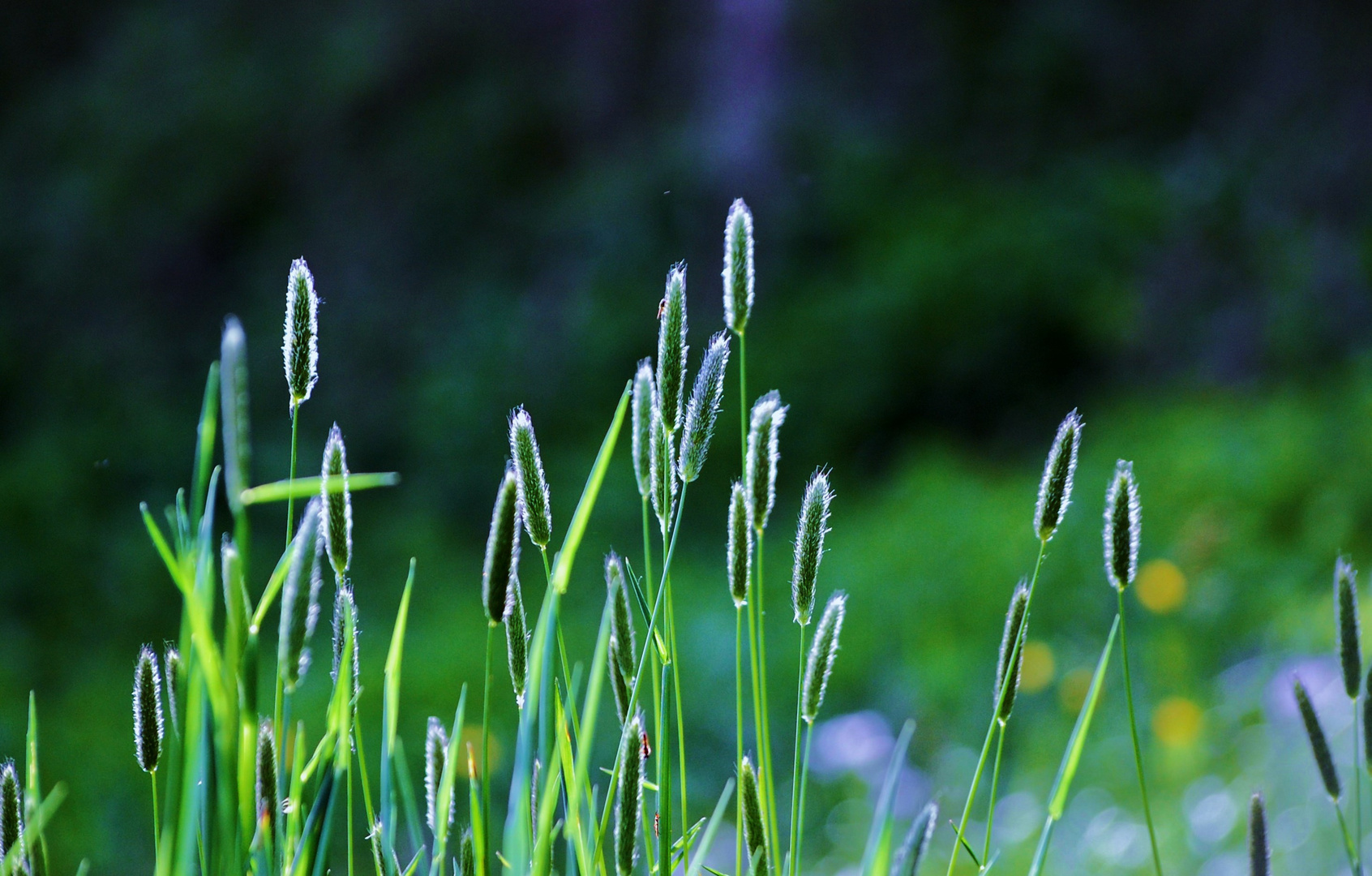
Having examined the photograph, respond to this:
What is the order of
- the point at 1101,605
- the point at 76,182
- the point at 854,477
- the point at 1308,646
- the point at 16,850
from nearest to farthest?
the point at 16,850, the point at 1308,646, the point at 1101,605, the point at 854,477, the point at 76,182

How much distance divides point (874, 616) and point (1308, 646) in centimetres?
88

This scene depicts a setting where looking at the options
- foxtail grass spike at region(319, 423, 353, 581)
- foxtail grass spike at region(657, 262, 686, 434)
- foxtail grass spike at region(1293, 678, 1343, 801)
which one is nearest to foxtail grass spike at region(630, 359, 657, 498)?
foxtail grass spike at region(657, 262, 686, 434)

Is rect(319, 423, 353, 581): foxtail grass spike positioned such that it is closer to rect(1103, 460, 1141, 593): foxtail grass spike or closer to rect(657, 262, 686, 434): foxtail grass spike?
rect(657, 262, 686, 434): foxtail grass spike

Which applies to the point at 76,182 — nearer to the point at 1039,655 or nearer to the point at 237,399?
the point at 1039,655

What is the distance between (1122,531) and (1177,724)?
125 cm

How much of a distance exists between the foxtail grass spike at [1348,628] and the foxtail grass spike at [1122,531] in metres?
0.09

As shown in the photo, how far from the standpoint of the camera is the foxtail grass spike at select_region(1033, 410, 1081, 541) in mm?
448

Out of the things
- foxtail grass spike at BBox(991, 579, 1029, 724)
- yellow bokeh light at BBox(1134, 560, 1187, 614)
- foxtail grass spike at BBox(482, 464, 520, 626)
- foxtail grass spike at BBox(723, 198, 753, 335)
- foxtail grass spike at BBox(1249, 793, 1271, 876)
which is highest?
yellow bokeh light at BBox(1134, 560, 1187, 614)

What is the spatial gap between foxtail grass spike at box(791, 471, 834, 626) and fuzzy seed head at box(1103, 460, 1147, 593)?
116 millimetres

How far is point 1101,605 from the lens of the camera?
7.17 feet

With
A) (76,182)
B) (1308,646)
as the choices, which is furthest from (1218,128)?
(76,182)

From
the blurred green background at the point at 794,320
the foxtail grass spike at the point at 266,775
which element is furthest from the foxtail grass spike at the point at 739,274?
the blurred green background at the point at 794,320

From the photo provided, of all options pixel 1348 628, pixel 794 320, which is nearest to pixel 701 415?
pixel 1348 628

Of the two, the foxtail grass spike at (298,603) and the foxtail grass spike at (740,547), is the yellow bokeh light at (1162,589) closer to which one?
the foxtail grass spike at (740,547)
